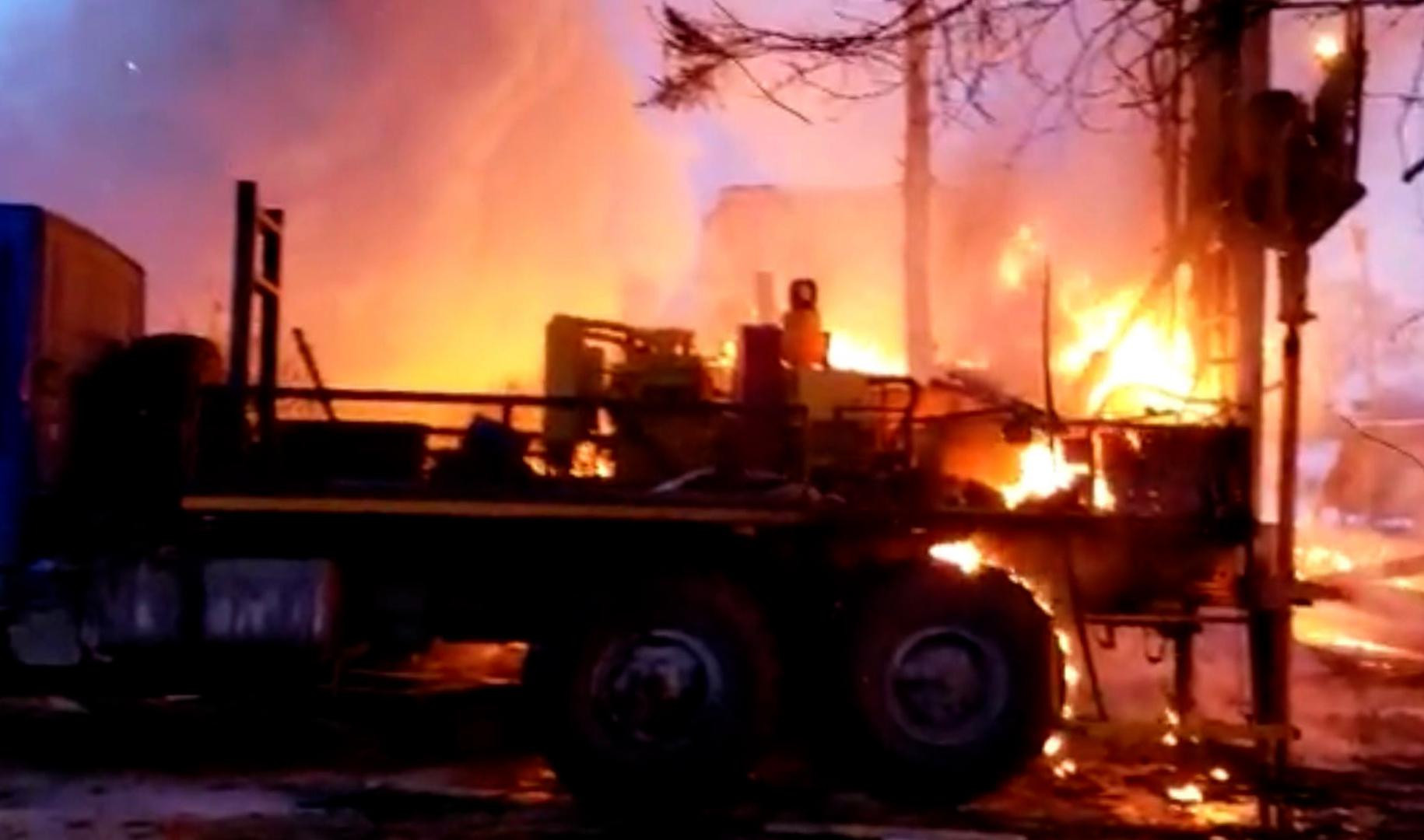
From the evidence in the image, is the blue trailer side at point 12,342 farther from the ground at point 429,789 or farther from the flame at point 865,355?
the flame at point 865,355

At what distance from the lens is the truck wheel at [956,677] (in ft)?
26.7

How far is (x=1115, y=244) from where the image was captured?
21.1 metres

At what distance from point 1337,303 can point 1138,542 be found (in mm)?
38145

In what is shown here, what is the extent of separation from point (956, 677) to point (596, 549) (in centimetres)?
158

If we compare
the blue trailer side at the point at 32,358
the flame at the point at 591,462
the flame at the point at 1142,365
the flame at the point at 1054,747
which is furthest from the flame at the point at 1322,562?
the blue trailer side at the point at 32,358

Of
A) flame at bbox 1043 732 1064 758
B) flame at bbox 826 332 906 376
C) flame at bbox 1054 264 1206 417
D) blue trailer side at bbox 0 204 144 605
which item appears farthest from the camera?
flame at bbox 826 332 906 376

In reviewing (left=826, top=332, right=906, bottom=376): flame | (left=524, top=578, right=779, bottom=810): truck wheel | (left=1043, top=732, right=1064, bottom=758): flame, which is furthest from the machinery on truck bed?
(left=826, top=332, right=906, bottom=376): flame

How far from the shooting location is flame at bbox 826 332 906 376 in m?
22.7

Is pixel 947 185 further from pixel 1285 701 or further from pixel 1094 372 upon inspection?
pixel 1285 701

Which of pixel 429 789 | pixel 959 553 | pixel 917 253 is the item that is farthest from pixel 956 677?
pixel 917 253

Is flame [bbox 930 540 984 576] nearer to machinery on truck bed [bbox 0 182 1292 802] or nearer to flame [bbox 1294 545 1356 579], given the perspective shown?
machinery on truck bed [bbox 0 182 1292 802]

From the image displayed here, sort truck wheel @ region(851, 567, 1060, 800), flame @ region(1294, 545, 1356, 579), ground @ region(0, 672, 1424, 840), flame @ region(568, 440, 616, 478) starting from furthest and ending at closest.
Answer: flame @ region(1294, 545, 1356, 579) → flame @ region(568, 440, 616, 478) → truck wheel @ region(851, 567, 1060, 800) → ground @ region(0, 672, 1424, 840)

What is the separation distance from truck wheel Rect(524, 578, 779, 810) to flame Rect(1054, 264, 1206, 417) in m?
2.48

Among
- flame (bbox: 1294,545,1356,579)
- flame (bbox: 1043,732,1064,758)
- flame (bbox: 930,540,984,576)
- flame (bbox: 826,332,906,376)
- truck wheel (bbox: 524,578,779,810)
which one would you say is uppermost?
flame (bbox: 826,332,906,376)
